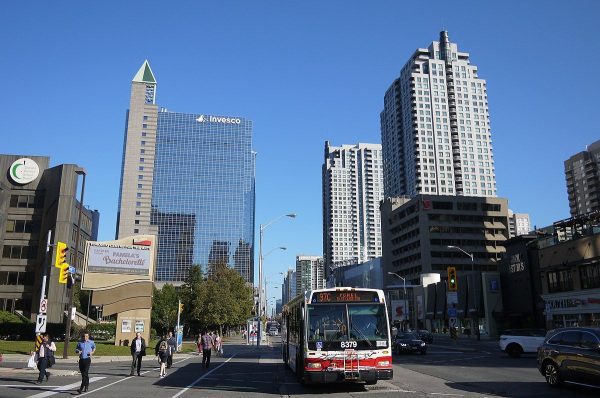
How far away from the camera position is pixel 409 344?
3491 cm

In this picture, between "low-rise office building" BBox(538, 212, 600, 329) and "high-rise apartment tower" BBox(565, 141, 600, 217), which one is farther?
"high-rise apartment tower" BBox(565, 141, 600, 217)


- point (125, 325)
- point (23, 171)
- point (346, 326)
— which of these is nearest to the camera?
point (346, 326)

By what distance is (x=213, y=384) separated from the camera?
677 inches

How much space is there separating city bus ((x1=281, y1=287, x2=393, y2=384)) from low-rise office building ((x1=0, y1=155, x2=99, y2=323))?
59.0 m

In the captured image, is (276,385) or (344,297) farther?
(276,385)

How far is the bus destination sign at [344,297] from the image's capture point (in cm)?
1505

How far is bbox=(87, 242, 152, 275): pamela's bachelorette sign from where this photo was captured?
41969 millimetres

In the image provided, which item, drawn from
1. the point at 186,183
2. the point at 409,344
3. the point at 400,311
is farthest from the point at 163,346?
the point at 186,183

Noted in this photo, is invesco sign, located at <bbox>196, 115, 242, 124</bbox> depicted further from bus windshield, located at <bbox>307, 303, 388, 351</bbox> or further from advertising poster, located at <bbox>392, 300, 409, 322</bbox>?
bus windshield, located at <bbox>307, 303, 388, 351</bbox>

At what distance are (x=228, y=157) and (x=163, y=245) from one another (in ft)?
126

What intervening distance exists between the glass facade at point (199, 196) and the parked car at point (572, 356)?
159 metres

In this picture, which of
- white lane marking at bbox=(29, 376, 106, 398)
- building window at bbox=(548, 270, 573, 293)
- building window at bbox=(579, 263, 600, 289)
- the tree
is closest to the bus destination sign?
white lane marking at bbox=(29, 376, 106, 398)

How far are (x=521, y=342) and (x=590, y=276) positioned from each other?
21539 mm

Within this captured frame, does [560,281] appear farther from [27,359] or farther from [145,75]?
[145,75]
